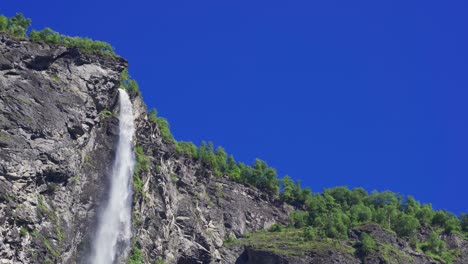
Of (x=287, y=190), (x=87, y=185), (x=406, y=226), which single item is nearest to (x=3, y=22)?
(x=87, y=185)

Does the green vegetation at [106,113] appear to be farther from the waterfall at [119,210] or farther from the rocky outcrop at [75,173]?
the waterfall at [119,210]

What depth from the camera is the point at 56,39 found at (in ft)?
324

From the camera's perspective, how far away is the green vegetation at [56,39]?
97.1m

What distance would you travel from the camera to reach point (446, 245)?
119 m

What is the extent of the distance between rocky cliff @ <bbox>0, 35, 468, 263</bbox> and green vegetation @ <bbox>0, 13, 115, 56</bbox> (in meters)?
2.56

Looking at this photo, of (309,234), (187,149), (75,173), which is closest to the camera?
(75,173)

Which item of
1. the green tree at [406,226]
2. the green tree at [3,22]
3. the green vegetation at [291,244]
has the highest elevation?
the green tree at [3,22]

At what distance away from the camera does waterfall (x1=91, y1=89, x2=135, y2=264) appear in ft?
286

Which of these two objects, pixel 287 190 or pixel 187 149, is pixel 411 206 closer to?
pixel 287 190

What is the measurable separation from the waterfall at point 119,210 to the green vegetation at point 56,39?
27.2 feet

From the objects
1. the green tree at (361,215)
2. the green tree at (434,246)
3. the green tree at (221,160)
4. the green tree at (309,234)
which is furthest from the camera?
the green tree at (221,160)

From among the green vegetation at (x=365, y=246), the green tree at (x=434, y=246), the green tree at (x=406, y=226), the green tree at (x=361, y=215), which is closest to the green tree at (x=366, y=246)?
the green vegetation at (x=365, y=246)

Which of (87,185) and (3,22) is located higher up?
(3,22)

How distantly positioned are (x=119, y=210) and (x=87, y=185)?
5.09 meters
